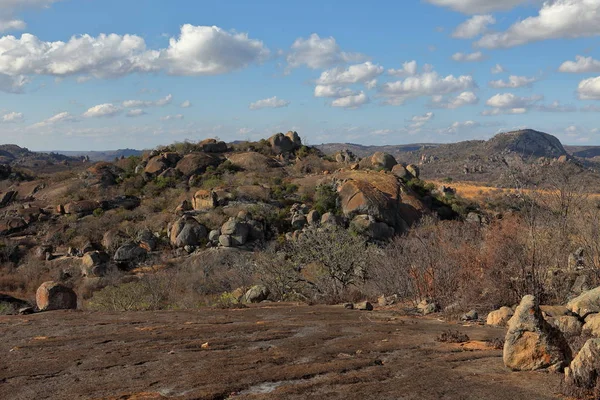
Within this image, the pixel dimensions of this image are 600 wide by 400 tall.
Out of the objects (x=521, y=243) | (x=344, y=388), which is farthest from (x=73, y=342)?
(x=521, y=243)

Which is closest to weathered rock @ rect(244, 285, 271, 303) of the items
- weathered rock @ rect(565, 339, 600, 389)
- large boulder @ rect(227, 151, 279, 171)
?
weathered rock @ rect(565, 339, 600, 389)

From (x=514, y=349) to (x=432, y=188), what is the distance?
37.6 metres

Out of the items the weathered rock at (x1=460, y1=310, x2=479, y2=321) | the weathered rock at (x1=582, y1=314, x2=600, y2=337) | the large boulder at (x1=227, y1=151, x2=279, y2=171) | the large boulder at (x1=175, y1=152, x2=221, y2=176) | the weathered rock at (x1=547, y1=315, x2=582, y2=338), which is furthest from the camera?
the large boulder at (x1=227, y1=151, x2=279, y2=171)

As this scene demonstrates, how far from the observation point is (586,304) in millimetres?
9852

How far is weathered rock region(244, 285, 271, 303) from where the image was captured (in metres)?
18.7

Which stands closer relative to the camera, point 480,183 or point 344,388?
point 344,388

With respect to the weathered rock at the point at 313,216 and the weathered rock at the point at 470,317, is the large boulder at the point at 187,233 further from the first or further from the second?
the weathered rock at the point at 470,317

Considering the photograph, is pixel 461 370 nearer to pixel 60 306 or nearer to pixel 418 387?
pixel 418 387

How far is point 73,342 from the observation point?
9.34 m

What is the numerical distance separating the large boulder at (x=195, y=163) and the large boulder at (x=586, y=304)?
122ft

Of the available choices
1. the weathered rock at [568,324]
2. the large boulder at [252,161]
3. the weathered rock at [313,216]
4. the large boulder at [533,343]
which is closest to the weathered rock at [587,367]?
the large boulder at [533,343]

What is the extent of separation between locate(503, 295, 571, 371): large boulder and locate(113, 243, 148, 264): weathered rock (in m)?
27.7

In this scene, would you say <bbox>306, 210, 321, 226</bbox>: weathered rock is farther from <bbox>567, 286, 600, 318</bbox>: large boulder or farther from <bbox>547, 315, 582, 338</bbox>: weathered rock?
<bbox>547, 315, 582, 338</bbox>: weathered rock

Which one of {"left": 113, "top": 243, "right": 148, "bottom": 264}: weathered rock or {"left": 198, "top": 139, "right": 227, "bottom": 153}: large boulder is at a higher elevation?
{"left": 198, "top": 139, "right": 227, "bottom": 153}: large boulder
